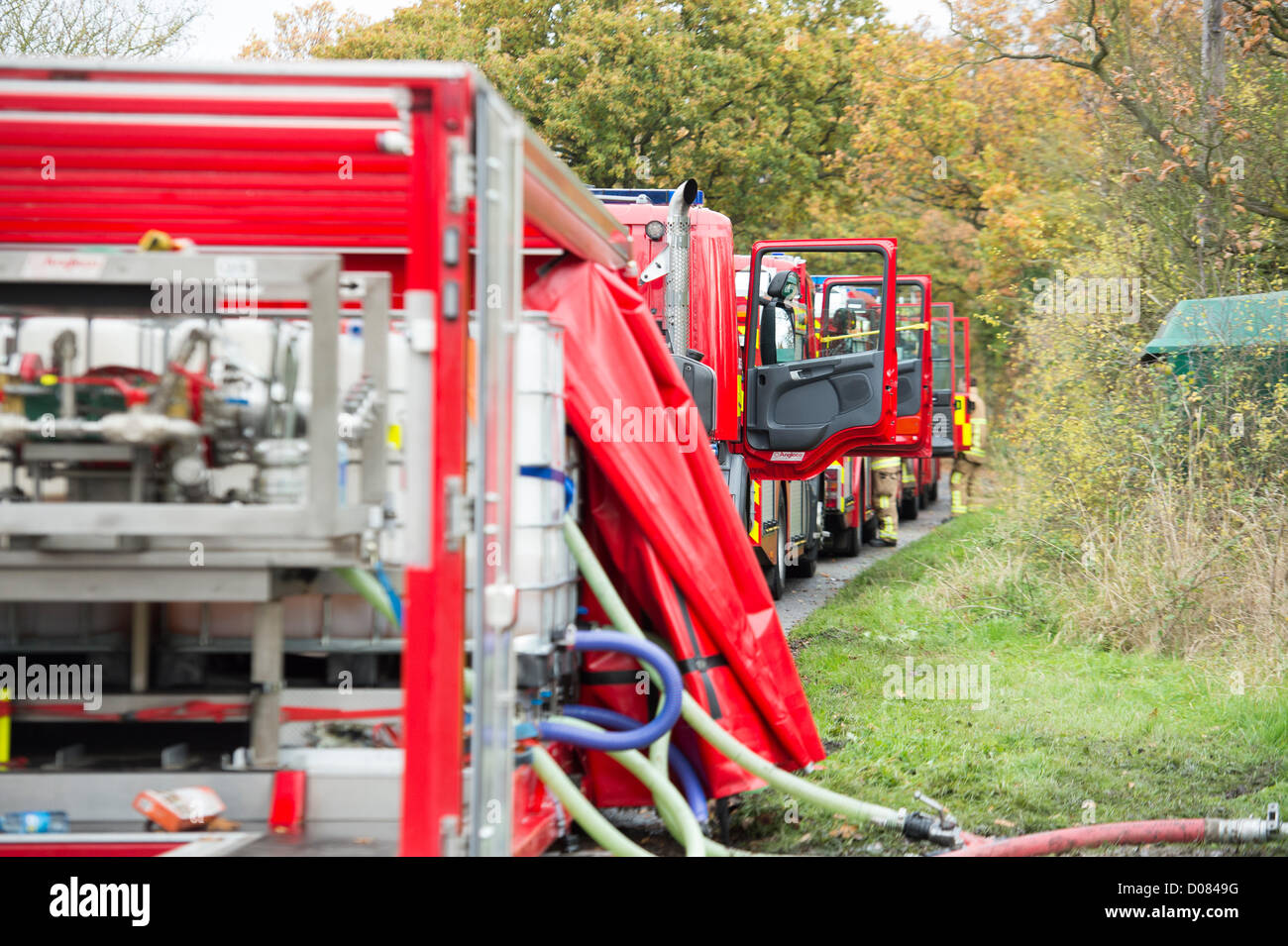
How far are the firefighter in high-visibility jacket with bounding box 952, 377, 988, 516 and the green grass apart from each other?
1013 cm

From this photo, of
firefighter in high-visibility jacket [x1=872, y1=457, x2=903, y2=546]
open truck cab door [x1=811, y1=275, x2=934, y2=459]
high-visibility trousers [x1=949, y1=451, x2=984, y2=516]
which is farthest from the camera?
high-visibility trousers [x1=949, y1=451, x2=984, y2=516]

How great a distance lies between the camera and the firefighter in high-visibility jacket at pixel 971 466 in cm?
1912

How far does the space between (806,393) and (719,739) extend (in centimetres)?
583

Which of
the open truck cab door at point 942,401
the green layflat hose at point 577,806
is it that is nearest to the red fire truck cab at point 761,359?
the green layflat hose at point 577,806

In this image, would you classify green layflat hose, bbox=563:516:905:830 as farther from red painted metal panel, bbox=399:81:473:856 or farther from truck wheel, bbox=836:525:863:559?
truck wheel, bbox=836:525:863:559

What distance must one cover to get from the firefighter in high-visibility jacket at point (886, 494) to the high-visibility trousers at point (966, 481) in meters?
2.50

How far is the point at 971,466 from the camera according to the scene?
1948cm

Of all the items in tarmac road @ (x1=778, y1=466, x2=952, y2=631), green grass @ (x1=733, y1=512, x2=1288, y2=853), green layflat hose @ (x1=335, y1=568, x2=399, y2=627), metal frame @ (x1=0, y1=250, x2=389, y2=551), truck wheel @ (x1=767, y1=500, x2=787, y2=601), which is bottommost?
tarmac road @ (x1=778, y1=466, x2=952, y2=631)

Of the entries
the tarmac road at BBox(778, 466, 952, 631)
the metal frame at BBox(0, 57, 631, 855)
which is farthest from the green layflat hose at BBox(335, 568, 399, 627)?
the tarmac road at BBox(778, 466, 952, 631)

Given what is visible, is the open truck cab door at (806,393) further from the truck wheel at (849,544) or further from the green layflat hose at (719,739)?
the green layflat hose at (719,739)

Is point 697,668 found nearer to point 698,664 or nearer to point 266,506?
point 698,664

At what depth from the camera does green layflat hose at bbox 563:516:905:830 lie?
4.56m

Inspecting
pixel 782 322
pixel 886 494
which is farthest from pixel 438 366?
pixel 886 494

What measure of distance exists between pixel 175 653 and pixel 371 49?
2042cm
